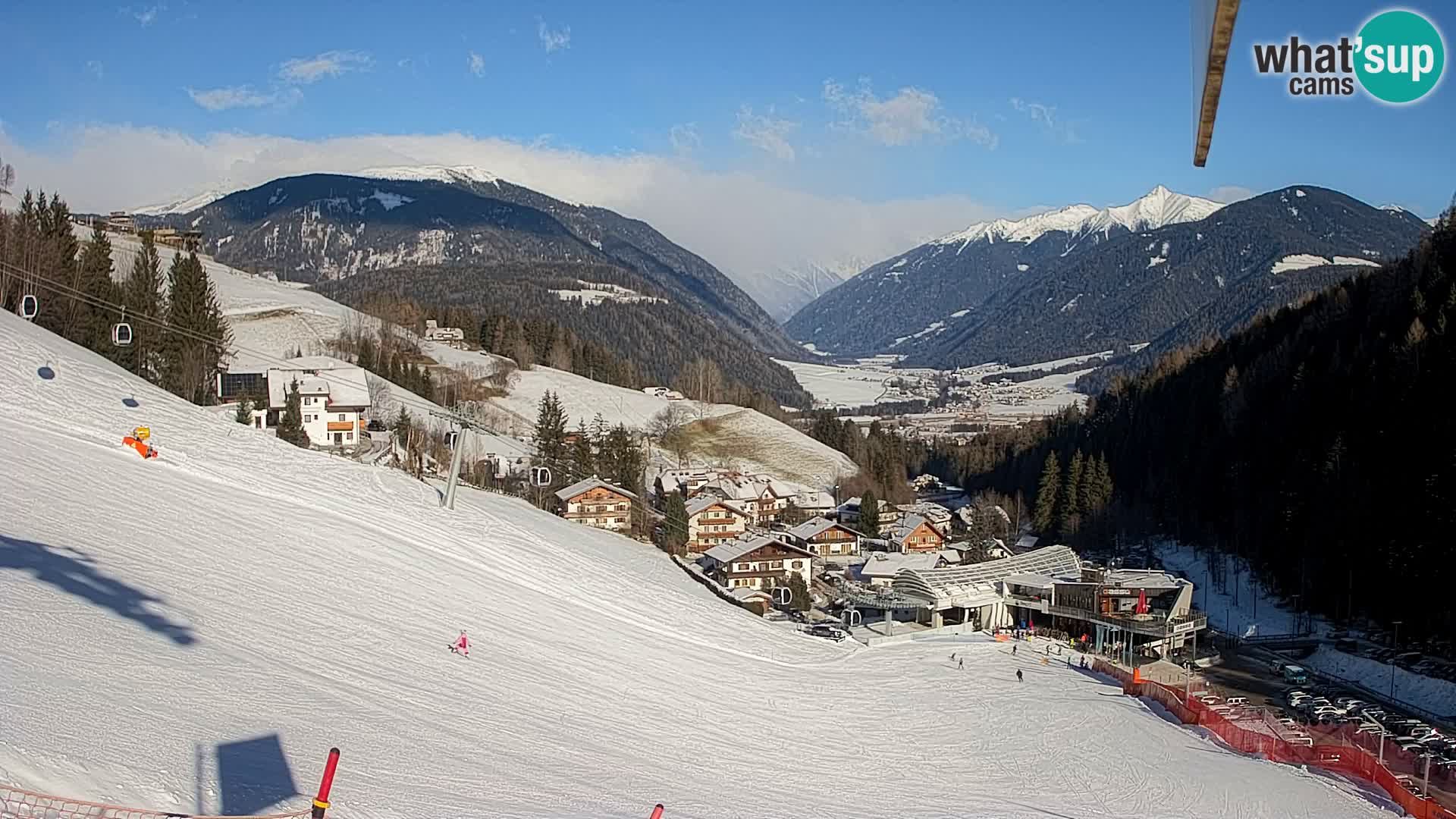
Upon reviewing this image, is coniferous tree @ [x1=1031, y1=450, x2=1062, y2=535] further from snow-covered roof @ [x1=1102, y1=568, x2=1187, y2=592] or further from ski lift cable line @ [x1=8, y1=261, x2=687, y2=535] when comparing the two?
ski lift cable line @ [x1=8, y1=261, x2=687, y2=535]

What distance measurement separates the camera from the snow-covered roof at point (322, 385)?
58.4 m

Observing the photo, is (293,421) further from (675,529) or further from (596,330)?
(596,330)

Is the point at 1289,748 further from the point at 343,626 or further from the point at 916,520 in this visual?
the point at 916,520

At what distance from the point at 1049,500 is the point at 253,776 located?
75748mm

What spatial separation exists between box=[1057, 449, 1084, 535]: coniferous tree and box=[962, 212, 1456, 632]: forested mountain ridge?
235 cm

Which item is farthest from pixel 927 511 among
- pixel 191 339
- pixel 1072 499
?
pixel 191 339

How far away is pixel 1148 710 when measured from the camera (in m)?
28.9

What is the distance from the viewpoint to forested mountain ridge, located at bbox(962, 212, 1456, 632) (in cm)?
4759

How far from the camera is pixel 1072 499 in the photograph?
3046 inches

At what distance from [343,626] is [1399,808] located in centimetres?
2031

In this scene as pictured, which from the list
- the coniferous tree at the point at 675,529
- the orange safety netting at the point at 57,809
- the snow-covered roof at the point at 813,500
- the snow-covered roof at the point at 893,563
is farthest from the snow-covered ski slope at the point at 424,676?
the snow-covered roof at the point at 813,500

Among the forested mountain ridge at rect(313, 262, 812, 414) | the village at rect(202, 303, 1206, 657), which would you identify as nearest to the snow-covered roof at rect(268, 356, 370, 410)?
the village at rect(202, 303, 1206, 657)

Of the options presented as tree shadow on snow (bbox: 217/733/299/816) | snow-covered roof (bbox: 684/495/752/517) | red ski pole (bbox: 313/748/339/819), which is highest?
red ski pole (bbox: 313/748/339/819)

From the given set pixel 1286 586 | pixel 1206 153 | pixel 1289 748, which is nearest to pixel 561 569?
pixel 1289 748
